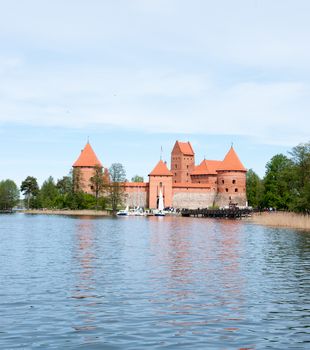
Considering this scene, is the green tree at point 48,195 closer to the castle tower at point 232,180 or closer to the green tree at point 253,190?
the castle tower at point 232,180

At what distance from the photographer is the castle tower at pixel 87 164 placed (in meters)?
111

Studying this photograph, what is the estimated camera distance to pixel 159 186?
113812 millimetres

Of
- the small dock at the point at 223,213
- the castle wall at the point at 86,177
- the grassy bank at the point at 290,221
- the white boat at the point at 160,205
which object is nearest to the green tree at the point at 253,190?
the white boat at the point at 160,205

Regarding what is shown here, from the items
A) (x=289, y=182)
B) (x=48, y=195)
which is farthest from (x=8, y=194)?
(x=289, y=182)

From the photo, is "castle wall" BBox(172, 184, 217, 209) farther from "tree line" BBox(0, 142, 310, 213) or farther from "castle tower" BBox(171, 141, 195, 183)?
"castle tower" BBox(171, 141, 195, 183)

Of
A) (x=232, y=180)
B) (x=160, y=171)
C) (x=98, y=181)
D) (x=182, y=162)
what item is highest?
(x=182, y=162)

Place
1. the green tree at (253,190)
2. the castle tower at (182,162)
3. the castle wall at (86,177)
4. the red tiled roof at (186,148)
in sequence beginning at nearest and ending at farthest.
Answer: the castle wall at (86,177) < the green tree at (253,190) < the castle tower at (182,162) < the red tiled roof at (186,148)

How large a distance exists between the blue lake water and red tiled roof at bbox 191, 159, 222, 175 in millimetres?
99042

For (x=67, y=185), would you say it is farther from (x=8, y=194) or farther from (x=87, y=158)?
(x=8, y=194)

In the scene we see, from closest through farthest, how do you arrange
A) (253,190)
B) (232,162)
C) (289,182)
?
1. (289,182)
2. (232,162)
3. (253,190)

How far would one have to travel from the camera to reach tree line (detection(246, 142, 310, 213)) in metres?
58.5

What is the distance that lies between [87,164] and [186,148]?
98.6 ft

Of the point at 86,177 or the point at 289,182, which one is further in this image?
the point at 86,177

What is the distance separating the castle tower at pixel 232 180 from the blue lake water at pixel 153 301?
87424 millimetres
